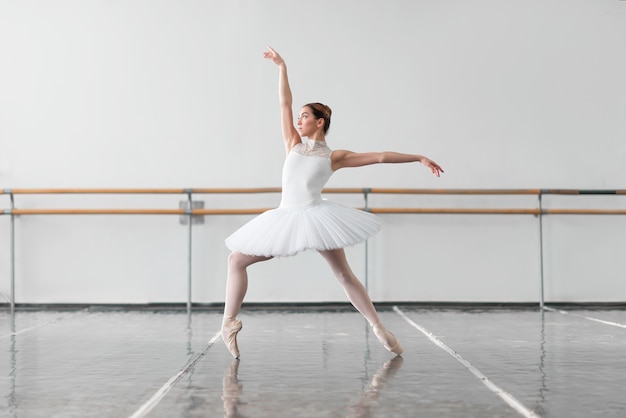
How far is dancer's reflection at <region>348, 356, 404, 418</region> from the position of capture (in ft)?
8.28

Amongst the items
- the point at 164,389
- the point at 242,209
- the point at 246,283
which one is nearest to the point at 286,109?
the point at 246,283

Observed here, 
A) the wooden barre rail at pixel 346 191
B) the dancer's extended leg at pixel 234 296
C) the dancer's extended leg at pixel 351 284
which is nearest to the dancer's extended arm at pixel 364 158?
the dancer's extended leg at pixel 351 284

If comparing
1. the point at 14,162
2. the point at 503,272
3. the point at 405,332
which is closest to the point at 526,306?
the point at 503,272

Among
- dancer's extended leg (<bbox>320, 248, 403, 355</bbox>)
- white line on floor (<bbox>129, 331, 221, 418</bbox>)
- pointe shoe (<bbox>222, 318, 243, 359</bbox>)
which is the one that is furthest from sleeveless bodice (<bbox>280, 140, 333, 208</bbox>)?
white line on floor (<bbox>129, 331, 221, 418</bbox>)

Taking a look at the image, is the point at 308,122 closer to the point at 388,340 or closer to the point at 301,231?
the point at 301,231

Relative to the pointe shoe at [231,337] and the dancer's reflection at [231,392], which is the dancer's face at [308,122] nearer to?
the pointe shoe at [231,337]

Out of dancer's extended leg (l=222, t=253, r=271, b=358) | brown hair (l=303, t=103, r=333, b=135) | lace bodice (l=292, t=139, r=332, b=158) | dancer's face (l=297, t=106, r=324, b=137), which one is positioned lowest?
dancer's extended leg (l=222, t=253, r=271, b=358)

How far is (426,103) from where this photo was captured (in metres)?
7.23

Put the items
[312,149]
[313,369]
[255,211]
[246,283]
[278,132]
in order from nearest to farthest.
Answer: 1. [313,369]
2. [246,283]
3. [312,149]
4. [255,211]
5. [278,132]

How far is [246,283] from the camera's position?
394cm

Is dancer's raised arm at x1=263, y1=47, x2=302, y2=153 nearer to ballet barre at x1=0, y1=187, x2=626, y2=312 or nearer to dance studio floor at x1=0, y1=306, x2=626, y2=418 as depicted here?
dance studio floor at x1=0, y1=306, x2=626, y2=418

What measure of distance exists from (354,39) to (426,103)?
752 millimetres

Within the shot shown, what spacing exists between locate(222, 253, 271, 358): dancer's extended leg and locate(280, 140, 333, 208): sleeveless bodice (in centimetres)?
30

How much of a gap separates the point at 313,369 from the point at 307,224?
649mm
